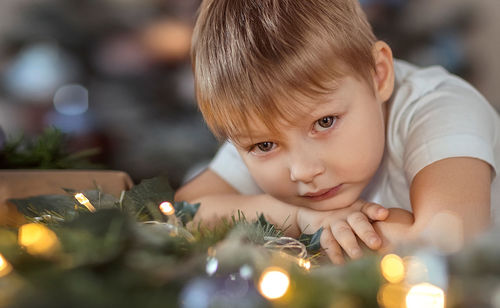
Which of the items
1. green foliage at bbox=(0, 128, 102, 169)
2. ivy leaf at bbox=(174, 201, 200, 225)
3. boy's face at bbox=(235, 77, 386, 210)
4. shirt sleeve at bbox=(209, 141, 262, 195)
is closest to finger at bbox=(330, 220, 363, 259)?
boy's face at bbox=(235, 77, 386, 210)

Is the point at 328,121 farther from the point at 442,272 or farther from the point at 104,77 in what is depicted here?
the point at 104,77

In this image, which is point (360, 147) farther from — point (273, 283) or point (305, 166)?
point (273, 283)

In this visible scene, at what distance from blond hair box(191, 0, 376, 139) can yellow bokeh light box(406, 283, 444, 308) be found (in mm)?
445

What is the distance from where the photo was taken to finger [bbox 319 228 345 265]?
0.70m

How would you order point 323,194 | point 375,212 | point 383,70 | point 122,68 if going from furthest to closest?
point 122,68, point 383,70, point 323,194, point 375,212

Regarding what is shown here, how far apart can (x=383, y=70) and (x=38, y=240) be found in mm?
729

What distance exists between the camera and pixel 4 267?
444 millimetres

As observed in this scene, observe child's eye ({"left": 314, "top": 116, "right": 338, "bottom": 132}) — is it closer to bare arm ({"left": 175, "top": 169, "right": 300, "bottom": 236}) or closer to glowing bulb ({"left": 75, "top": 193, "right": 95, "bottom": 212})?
bare arm ({"left": 175, "top": 169, "right": 300, "bottom": 236})

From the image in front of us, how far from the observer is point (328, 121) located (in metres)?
0.88

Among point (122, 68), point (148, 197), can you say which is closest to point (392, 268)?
point (148, 197)

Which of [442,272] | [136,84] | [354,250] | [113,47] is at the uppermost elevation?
[442,272]

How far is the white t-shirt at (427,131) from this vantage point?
911mm

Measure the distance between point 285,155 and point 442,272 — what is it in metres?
0.46

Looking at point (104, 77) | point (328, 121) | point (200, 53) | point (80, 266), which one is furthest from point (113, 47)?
point (80, 266)
